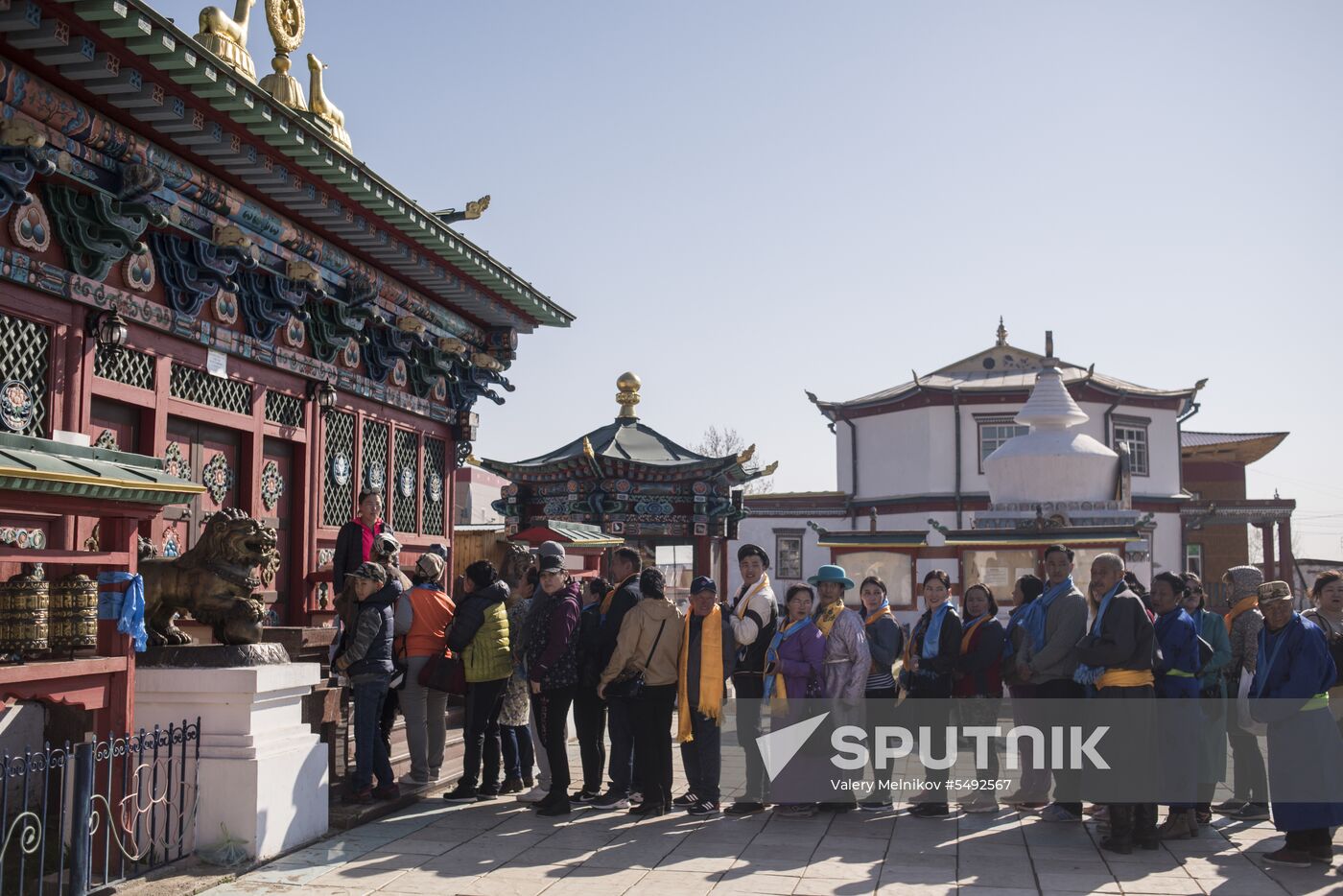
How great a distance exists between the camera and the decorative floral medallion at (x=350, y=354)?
11258 millimetres

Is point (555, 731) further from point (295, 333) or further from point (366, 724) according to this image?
point (295, 333)

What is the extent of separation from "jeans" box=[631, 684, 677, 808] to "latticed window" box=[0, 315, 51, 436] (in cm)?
431

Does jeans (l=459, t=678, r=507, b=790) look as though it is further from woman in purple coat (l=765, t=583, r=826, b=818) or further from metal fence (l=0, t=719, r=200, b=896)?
metal fence (l=0, t=719, r=200, b=896)

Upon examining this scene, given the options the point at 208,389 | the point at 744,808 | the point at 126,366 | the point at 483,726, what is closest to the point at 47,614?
the point at 126,366

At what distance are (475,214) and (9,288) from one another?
5758mm

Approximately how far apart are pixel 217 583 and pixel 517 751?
9.02 ft

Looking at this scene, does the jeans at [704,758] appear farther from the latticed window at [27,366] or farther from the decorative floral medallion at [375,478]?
the decorative floral medallion at [375,478]

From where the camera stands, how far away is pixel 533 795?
847 centimetres

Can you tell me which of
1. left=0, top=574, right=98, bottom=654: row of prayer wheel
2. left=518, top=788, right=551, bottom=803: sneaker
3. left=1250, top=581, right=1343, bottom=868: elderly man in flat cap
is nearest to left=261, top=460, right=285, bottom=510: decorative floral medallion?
left=518, top=788, right=551, bottom=803: sneaker

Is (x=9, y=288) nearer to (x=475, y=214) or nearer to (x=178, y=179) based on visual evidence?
(x=178, y=179)

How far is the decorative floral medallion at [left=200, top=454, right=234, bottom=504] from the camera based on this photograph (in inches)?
366

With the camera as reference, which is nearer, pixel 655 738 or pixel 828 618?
pixel 655 738

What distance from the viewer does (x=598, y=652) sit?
27.5 feet

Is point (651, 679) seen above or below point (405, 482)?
below
